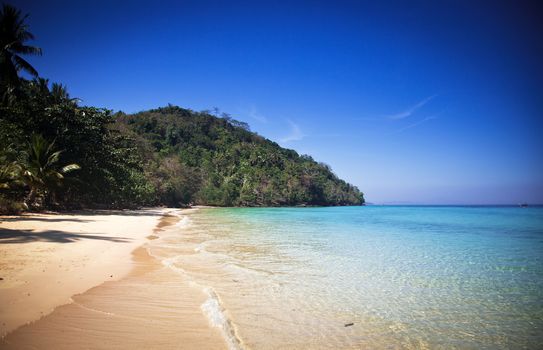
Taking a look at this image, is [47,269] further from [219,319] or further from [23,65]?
[23,65]

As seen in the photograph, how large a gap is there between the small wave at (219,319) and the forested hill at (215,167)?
43611mm

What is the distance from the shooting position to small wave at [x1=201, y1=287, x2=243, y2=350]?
11.6 ft

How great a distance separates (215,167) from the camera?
261 feet

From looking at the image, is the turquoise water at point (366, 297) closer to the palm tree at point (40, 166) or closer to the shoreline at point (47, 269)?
the shoreline at point (47, 269)

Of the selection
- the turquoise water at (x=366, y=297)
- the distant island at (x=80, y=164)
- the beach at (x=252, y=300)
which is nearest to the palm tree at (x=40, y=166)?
the distant island at (x=80, y=164)

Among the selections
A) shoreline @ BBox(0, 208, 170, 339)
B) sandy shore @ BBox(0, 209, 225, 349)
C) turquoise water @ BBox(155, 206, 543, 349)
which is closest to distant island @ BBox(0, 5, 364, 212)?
shoreline @ BBox(0, 208, 170, 339)

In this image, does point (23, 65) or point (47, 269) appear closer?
point (47, 269)

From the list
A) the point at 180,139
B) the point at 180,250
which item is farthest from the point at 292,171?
the point at 180,250

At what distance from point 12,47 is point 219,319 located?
30314 mm

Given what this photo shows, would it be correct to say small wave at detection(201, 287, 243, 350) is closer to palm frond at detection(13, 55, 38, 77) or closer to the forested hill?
palm frond at detection(13, 55, 38, 77)

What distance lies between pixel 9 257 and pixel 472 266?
11990mm

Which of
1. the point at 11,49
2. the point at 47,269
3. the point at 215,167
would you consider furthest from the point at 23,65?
the point at 215,167

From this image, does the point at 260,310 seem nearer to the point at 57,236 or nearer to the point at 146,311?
the point at 146,311

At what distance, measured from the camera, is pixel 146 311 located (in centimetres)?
427
